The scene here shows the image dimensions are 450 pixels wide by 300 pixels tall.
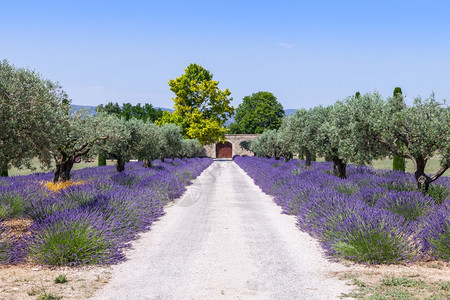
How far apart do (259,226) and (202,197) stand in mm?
6658

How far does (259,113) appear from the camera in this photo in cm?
8819

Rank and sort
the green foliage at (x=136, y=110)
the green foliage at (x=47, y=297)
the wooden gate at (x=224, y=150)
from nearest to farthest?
1. the green foliage at (x=47, y=297)
2. the wooden gate at (x=224, y=150)
3. the green foliage at (x=136, y=110)

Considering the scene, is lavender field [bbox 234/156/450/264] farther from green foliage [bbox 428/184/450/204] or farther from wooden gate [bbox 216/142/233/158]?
wooden gate [bbox 216/142/233/158]

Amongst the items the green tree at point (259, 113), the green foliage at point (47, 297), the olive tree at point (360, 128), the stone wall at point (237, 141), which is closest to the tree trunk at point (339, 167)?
the olive tree at point (360, 128)

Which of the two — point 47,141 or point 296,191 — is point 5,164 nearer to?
point 47,141

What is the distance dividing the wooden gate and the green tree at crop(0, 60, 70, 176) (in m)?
72.8

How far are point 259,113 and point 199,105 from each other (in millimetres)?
30855

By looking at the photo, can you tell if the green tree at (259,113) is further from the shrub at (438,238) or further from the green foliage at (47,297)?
the green foliage at (47,297)

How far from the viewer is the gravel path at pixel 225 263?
5.62m

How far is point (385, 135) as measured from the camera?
11836mm

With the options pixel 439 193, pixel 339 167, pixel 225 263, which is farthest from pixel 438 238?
pixel 339 167

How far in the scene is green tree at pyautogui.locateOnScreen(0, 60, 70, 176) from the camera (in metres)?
7.42

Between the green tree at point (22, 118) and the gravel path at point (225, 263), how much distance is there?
10.0 ft

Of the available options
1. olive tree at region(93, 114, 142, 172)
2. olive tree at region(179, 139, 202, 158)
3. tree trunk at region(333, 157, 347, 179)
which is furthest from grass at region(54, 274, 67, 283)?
olive tree at region(179, 139, 202, 158)
